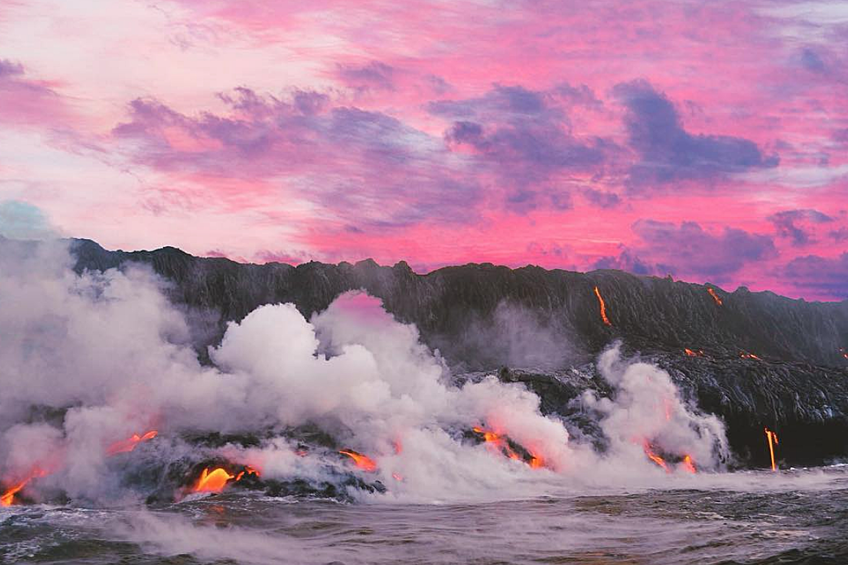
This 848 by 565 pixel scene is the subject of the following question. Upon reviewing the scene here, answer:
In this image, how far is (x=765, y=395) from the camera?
135000 millimetres

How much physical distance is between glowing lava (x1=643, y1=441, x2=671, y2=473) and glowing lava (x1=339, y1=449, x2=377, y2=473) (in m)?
47.3

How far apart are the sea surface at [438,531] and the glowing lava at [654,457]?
2786 centimetres

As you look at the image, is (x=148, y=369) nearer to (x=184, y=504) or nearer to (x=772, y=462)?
(x=184, y=504)

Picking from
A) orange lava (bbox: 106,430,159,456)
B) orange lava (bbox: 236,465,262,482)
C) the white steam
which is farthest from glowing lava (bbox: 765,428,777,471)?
orange lava (bbox: 106,430,159,456)

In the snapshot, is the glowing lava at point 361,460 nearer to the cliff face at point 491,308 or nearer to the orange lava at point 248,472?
the orange lava at point 248,472

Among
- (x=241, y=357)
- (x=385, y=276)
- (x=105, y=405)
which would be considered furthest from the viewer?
(x=385, y=276)

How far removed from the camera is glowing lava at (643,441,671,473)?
115938 millimetres

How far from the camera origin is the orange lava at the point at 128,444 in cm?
8344

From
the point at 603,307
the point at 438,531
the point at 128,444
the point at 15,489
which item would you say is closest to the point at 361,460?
the point at 128,444

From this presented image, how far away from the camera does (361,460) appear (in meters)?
89.3

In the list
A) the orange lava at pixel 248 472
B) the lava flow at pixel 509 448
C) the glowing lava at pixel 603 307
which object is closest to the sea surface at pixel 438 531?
the orange lava at pixel 248 472

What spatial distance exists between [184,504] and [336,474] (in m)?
15.6

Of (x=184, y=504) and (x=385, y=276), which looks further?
(x=385, y=276)

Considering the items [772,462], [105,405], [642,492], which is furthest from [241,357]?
[772,462]
